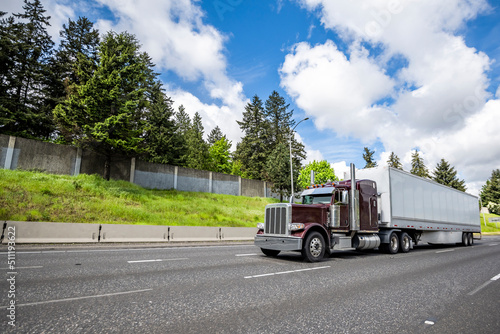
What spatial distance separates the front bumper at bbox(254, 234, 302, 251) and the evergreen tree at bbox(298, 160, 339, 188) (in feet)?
166

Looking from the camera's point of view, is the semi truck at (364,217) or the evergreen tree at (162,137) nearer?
the semi truck at (364,217)

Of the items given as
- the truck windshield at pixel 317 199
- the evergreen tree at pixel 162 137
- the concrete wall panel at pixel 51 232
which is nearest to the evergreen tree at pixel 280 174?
the evergreen tree at pixel 162 137

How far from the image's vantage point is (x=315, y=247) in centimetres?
943

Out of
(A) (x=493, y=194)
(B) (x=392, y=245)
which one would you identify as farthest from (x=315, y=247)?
(A) (x=493, y=194)

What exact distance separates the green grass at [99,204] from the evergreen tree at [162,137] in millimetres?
9117

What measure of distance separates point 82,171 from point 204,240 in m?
15.4

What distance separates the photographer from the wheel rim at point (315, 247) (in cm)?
932

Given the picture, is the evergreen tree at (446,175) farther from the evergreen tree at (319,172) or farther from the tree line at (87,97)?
the tree line at (87,97)

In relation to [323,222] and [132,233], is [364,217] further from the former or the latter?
[132,233]

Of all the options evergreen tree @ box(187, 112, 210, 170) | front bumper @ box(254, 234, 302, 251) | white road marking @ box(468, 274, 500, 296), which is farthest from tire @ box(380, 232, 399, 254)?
evergreen tree @ box(187, 112, 210, 170)

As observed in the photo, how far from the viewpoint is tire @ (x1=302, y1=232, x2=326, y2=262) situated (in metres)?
9.10

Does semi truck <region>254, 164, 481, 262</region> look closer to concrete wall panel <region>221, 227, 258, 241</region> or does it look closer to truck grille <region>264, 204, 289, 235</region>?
truck grille <region>264, 204, 289, 235</region>

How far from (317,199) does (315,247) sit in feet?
6.98

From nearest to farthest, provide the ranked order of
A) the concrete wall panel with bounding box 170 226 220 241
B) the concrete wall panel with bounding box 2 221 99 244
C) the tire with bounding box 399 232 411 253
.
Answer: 1. the concrete wall panel with bounding box 2 221 99 244
2. the tire with bounding box 399 232 411 253
3. the concrete wall panel with bounding box 170 226 220 241
